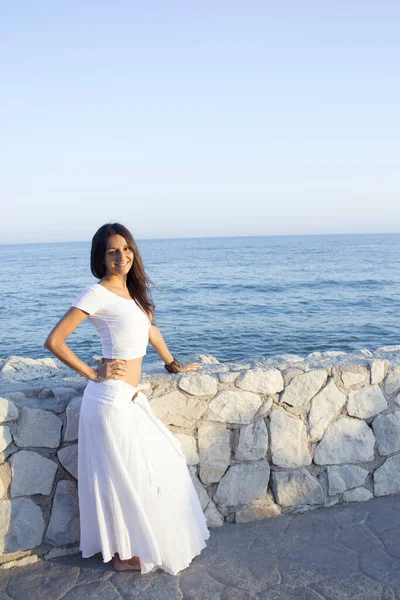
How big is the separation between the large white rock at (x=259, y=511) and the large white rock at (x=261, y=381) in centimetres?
72

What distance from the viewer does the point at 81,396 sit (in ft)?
11.0

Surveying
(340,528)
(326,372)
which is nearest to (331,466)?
(340,528)

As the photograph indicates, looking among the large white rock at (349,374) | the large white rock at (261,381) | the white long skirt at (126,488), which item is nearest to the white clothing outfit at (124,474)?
the white long skirt at (126,488)

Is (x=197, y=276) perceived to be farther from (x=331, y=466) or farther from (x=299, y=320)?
(x=331, y=466)

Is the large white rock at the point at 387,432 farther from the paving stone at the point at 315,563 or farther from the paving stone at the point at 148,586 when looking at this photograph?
the paving stone at the point at 148,586

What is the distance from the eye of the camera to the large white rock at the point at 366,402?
3.77 metres

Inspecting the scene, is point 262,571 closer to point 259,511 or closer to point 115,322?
point 259,511

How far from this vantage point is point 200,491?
11.6ft

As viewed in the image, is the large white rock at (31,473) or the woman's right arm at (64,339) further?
the large white rock at (31,473)

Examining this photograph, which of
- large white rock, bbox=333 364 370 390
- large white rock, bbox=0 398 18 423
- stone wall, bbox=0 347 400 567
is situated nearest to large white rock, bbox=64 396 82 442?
stone wall, bbox=0 347 400 567

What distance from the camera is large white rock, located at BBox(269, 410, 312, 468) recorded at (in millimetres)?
3643

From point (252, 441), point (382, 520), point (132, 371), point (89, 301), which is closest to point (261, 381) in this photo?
point (252, 441)

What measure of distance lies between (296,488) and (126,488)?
1.30 meters

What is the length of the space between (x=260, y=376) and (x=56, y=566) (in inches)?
64.6
